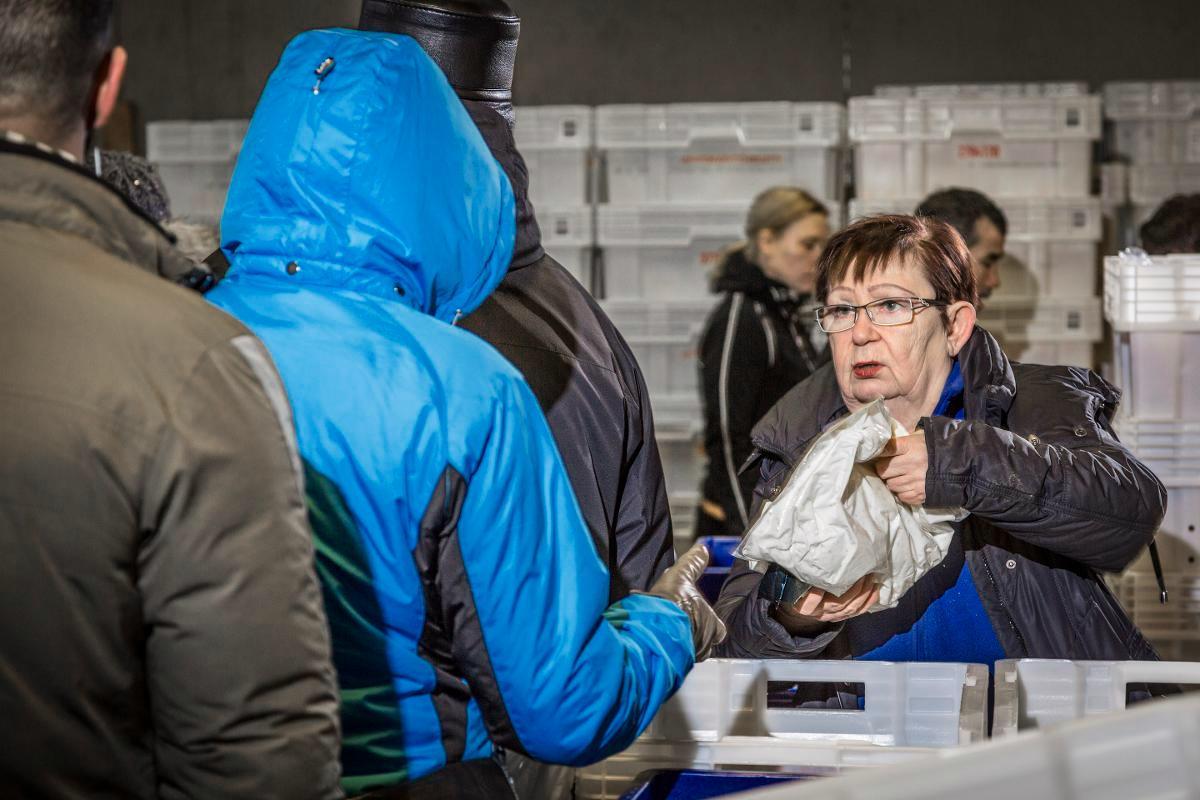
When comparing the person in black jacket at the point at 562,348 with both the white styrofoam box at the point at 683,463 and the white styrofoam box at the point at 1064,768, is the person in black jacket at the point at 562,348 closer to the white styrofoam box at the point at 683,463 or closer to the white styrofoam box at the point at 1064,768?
the white styrofoam box at the point at 1064,768

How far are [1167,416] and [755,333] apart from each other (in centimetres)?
119

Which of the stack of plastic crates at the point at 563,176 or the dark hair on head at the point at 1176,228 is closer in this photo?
the dark hair on head at the point at 1176,228

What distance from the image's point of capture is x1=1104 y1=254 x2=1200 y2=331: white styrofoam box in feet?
9.17

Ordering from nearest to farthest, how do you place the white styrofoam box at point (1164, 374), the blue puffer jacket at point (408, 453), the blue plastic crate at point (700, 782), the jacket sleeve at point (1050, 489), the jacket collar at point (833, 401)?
the blue puffer jacket at point (408, 453) → the blue plastic crate at point (700, 782) → the jacket sleeve at point (1050, 489) → the jacket collar at point (833, 401) → the white styrofoam box at point (1164, 374)

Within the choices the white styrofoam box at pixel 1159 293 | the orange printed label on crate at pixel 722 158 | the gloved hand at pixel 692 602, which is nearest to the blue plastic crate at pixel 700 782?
the gloved hand at pixel 692 602

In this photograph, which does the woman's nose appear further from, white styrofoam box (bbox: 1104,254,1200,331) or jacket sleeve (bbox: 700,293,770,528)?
jacket sleeve (bbox: 700,293,770,528)

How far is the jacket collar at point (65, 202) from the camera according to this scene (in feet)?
2.71

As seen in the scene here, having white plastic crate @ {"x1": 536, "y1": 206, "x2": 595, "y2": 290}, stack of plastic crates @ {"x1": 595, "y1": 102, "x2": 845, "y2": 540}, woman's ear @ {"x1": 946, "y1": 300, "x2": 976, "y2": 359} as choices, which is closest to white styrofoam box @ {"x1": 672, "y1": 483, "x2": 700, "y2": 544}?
stack of plastic crates @ {"x1": 595, "y1": 102, "x2": 845, "y2": 540}

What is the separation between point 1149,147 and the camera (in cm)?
Result: 484

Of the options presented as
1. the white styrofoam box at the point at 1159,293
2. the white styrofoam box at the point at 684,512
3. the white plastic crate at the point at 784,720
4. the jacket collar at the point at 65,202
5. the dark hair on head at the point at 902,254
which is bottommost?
the white styrofoam box at the point at 684,512

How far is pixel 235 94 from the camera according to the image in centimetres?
593

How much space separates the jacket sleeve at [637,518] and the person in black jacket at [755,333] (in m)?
1.92

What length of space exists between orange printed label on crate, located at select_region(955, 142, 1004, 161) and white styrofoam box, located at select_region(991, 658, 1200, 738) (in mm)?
3419

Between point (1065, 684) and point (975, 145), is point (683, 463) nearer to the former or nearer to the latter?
point (975, 145)
